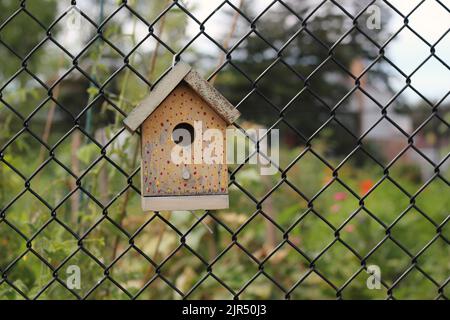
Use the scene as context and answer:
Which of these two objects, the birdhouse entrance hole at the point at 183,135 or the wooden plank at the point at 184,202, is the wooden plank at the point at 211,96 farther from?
the wooden plank at the point at 184,202

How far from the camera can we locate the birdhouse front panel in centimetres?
158

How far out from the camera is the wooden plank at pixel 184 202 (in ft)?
5.13

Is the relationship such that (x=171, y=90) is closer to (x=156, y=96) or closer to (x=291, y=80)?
(x=156, y=96)

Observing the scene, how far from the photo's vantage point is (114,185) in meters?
2.46

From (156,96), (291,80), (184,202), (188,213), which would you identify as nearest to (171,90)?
(156,96)

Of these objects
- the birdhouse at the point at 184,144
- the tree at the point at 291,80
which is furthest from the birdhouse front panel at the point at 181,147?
Result: the tree at the point at 291,80

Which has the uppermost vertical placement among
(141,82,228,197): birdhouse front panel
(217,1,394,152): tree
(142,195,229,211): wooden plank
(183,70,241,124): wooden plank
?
(217,1,394,152): tree

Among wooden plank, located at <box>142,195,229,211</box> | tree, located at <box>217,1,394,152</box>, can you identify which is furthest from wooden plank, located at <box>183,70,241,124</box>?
tree, located at <box>217,1,394,152</box>

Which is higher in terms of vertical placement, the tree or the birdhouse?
the tree

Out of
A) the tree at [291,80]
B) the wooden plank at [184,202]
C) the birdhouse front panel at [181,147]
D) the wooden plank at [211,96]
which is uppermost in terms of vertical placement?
the tree at [291,80]

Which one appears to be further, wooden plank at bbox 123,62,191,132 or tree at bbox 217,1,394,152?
tree at bbox 217,1,394,152

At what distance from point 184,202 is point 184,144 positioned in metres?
0.13

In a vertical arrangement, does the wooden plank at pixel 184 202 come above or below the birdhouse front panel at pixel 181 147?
below

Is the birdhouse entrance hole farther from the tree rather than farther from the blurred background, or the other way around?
the tree
